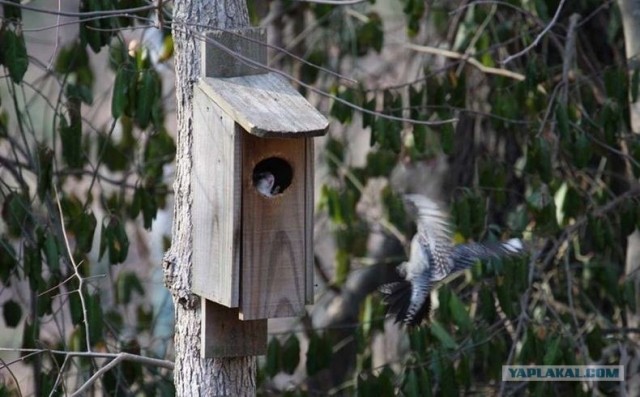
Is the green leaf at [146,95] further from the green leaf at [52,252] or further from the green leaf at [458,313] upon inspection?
the green leaf at [458,313]

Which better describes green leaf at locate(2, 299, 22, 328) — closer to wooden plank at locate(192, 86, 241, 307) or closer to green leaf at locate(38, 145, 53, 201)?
green leaf at locate(38, 145, 53, 201)

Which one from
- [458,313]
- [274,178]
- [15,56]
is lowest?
[458,313]

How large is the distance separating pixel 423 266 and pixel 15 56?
158 cm

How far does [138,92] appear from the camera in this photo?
13.4 ft

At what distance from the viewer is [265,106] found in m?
2.90

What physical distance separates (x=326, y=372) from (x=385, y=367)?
77.6 inches

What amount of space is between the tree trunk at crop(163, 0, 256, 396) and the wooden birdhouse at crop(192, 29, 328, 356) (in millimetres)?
43

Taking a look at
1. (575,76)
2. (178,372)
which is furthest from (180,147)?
(575,76)

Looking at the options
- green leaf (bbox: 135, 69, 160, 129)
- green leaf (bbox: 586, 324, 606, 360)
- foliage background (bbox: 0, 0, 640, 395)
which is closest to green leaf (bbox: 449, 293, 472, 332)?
foliage background (bbox: 0, 0, 640, 395)

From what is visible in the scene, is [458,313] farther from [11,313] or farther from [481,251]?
[11,313]

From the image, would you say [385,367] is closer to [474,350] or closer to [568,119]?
[474,350]

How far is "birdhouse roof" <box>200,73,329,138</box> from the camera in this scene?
2779 mm

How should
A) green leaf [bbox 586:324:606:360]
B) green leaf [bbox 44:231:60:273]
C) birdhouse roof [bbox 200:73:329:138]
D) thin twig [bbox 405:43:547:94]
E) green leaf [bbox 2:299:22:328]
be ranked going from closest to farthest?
birdhouse roof [bbox 200:73:329:138], green leaf [bbox 44:231:60:273], green leaf [bbox 2:299:22:328], green leaf [bbox 586:324:606:360], thin twig [bbox 405:43:547:94]

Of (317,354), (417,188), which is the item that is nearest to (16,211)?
(317,354)
